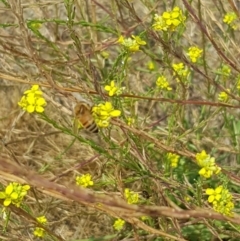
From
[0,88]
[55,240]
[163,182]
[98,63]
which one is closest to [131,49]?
[163,182]

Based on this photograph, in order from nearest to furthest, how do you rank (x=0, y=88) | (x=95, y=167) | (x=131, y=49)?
1. (x=131, y=49)
2. (x=95, y=167)
3. (x=0, y=88)

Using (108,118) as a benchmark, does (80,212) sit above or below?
below

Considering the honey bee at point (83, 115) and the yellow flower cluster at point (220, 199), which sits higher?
the honey bee at point (83, 115)

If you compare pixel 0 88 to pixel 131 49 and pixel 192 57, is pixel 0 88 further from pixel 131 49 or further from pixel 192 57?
pixel 131 49

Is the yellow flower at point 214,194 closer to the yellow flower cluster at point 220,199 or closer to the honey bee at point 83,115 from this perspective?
the yellow flower cluster at point 220,199

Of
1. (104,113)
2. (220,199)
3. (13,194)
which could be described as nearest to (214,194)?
(220,199)

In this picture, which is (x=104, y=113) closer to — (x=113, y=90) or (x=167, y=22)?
(x=113, y=90)

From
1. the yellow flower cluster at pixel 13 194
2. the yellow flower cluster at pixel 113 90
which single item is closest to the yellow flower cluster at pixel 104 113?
the yellow flower cluster at pixel 113 90

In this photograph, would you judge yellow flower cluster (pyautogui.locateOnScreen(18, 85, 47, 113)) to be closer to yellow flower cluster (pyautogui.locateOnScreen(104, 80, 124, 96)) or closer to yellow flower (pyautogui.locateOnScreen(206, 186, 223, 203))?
yellow flower cluster (pyautogui.locateOnScreen(104, 80, 124, 96))

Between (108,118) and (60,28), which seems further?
(60,28)
